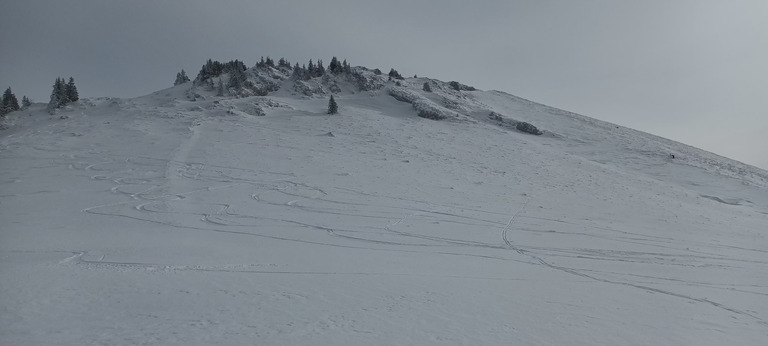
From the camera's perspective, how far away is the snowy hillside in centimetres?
568

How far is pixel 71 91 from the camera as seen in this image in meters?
46.4

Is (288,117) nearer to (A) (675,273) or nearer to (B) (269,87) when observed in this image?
(B) (269,87)

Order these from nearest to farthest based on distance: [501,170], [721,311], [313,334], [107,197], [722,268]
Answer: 1. [313,334]
2. [721,311]
3. [722,268]
4. [107,197]
5. [501,170]

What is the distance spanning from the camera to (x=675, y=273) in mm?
10117

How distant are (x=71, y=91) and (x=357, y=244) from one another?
50.7 meters

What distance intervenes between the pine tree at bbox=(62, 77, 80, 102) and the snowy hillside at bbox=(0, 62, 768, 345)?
1431 centimetres

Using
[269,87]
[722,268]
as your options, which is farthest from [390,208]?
[269,87]

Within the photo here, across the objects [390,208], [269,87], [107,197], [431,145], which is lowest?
[107,197]

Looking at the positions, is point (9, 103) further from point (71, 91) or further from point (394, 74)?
point (394, 74)

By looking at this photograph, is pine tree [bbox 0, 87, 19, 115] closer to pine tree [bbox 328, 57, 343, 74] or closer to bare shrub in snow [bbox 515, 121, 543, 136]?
pine tree [bbox 328, 57, 343, 74]

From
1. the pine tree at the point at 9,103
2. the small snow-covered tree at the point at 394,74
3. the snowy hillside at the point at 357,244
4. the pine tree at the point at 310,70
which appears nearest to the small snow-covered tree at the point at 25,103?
the pine tree at the point at 9,103

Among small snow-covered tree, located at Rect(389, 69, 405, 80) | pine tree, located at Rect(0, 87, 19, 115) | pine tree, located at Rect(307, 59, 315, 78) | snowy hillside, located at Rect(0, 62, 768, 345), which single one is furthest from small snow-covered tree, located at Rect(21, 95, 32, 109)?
small snow-covered tree, located at Rect(389, 69, 405, 80)

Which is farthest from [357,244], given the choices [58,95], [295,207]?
[58,95]

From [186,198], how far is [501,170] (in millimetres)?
19649
